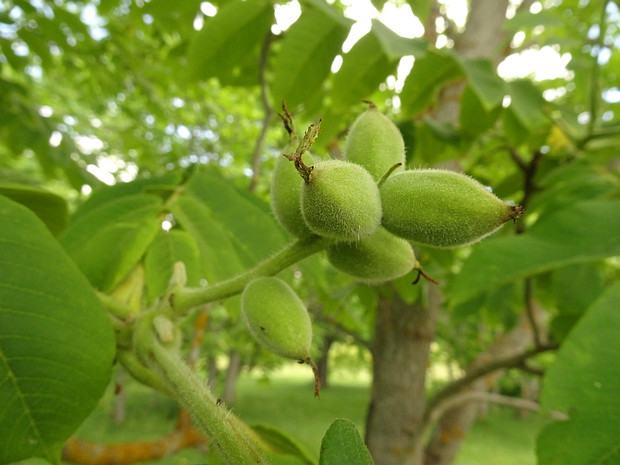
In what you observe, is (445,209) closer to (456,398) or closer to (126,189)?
(126,189)

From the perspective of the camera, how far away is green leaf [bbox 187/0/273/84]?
7.34 feet

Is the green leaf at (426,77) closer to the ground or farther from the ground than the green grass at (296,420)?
farther from the ground

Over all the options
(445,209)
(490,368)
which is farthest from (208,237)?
(490,368)

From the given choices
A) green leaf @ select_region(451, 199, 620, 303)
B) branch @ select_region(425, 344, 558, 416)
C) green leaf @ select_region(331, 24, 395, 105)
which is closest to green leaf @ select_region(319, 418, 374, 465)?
green leaf @ select_region(451, 199, 620, 303)

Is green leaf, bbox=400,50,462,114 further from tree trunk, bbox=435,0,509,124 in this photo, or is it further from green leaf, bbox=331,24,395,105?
tree trunk, bbox=435,0,509,124

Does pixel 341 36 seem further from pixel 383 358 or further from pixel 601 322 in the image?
pixel 383 358

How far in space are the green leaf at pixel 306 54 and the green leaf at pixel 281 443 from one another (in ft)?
4.19

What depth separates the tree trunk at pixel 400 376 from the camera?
3.65 metres

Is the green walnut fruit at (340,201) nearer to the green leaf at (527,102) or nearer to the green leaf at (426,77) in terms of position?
the green leaf at (426,77)

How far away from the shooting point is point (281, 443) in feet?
4.57

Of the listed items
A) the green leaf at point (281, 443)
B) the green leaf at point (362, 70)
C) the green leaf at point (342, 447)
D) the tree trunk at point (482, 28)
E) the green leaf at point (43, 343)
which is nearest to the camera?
the green leaf at point (342, 447)

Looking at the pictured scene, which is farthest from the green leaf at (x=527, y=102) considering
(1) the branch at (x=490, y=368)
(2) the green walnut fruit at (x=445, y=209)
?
(2) the green walnut fruit at (x=445, y=209)

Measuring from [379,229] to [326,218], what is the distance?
0.22 m

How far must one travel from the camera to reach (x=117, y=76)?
4.86 m
